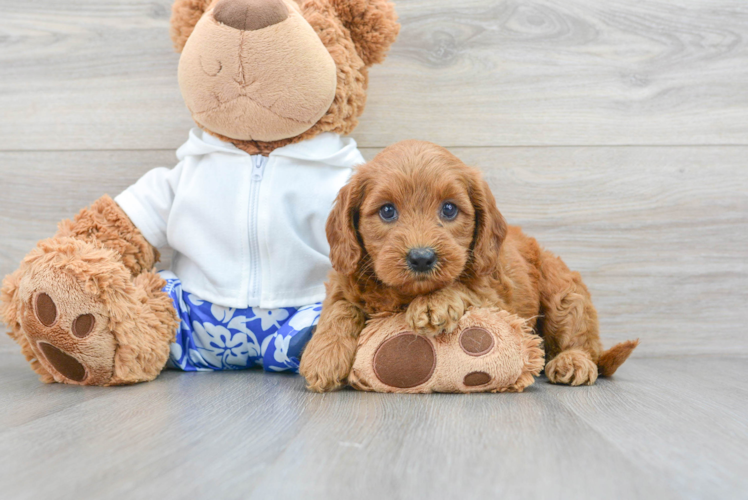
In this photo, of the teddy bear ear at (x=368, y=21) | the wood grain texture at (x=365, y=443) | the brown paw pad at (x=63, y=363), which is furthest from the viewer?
the teddy bear ear at (x=368, y=21)

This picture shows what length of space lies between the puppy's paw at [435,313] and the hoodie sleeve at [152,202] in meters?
0.90

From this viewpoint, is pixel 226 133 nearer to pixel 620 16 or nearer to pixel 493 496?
pixel 493 496

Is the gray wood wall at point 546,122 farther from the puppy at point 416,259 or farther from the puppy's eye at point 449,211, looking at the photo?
the puppy's eye at point 449,211

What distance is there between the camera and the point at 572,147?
2.19 meters

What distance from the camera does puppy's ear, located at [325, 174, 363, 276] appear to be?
150 centimetres

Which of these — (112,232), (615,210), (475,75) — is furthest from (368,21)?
(615,210)

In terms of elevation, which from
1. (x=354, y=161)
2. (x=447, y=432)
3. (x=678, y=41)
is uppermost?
(x=678, y=41)

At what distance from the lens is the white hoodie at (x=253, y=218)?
1788 millimetres

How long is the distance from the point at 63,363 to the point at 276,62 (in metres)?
0.98

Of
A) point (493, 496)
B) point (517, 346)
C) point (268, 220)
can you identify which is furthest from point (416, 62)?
point (493, 496)

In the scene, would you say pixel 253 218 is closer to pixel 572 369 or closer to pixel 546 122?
pixel 572 369

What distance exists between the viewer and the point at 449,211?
1472 millimetres

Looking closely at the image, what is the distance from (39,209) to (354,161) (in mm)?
1203

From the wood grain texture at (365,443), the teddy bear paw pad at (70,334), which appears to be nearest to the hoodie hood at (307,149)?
the teddy bear paw pad at (70,334)
